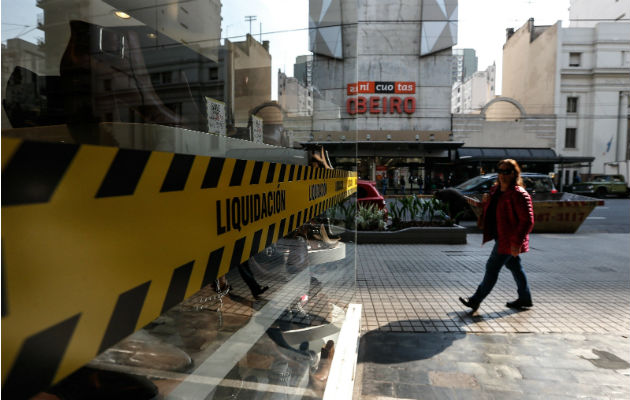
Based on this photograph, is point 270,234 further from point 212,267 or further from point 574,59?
point 574,59

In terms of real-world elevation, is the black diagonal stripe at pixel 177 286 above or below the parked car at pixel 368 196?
above

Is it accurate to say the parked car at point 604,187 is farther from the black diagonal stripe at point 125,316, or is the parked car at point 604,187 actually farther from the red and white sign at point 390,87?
the black diagonal stripe at point 125,316

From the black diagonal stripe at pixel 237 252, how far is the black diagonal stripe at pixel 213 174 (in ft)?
0.67

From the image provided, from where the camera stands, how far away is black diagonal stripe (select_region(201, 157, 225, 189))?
0.89 meters

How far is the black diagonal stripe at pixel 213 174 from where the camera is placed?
89cm

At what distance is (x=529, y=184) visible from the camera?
12.2 meters

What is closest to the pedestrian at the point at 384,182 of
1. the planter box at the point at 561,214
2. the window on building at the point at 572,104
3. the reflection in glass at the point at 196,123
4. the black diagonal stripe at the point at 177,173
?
the planter box at the point at 561,214

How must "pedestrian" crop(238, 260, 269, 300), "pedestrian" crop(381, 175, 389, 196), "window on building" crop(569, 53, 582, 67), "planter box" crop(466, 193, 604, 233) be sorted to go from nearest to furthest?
"pedestrian" crop(238, 260, 269, 300)
"planter box" crop(466, 193, 604, 233)
"pedestrian" crop(381, 175, 389, 196)
"window on building" crop(569, 53, 582, 67)

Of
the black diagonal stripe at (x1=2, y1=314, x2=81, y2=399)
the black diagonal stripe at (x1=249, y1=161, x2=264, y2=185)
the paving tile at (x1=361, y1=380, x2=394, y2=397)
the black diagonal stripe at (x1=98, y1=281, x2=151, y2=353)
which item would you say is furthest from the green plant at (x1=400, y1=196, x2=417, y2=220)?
the black diagonal stripe at (x1=2, y1=314, x2=81, y2=399)

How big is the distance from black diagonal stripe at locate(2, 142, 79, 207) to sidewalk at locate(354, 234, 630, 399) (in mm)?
2717

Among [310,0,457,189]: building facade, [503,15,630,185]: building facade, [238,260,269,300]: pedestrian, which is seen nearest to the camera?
[238,260,269,300]: pedestrian

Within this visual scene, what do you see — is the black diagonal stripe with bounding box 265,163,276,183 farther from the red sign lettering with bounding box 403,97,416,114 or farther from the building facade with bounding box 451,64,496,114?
the building facade with bounding box 451,64,496,114

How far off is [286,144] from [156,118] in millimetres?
1125

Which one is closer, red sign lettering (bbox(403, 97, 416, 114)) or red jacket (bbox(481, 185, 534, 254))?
red jacket (bbox(481, 185, 534, 254))
